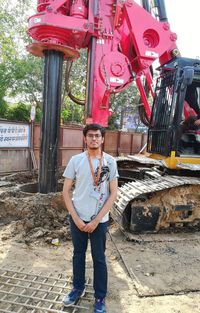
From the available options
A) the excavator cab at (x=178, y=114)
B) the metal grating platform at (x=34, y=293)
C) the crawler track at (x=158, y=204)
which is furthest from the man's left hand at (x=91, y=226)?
the excavator cab at (x=178, y=114)

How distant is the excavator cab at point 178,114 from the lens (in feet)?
16.5

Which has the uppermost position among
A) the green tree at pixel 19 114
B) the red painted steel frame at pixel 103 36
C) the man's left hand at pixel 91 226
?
the red painted steel frame at pixel 103 36

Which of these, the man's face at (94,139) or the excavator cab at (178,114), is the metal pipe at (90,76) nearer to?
the excavator cab at (178,114)

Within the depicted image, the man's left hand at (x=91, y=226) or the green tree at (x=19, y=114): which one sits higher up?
the green tree at (x=19, y=114)

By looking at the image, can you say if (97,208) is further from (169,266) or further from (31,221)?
(31,221)

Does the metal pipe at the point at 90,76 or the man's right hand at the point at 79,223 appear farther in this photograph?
the metal pipe at the point at 90,76

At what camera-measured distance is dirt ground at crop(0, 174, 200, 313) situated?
3232 millimetres

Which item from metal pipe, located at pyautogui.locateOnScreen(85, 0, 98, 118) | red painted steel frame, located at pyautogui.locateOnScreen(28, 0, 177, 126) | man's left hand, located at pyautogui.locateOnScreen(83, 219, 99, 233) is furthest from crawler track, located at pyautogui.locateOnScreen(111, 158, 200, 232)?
man's left hand, located at pyautogui.locateOnScreen(83, 219, 99, 233)

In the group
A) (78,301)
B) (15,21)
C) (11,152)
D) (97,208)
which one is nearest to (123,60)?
(97,208)

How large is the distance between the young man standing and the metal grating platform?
0.12m

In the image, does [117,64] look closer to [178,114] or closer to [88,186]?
[178,114]

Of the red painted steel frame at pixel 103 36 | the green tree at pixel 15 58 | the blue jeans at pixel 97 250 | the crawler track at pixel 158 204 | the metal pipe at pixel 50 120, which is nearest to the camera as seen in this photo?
the blue jeans at pixel 97 250

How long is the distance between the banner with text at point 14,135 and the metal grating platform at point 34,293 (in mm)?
5846

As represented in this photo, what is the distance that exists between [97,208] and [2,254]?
1952 mm
